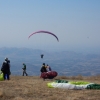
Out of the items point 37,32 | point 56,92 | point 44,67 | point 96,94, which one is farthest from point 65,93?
point 37,32

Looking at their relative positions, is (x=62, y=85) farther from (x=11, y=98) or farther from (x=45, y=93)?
(x=11, y=98)

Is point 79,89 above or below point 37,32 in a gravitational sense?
below

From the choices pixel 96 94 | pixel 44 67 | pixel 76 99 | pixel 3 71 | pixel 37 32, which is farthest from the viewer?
pixel 37 32

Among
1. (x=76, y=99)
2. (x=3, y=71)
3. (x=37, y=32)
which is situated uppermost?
(x=37, y=32)

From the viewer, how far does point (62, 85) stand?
61.5 feet

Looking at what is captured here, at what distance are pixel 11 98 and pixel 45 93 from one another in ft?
7.01

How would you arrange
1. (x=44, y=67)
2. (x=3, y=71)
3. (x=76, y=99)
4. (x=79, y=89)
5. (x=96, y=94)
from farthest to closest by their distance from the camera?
(x=44, y=67) < (x=3, y=71) < (x=79, y=89) < (x=96, y=94) < (x=76, y=99)

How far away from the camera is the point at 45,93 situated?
16781 mm

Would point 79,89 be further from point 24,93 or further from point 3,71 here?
point 3,71

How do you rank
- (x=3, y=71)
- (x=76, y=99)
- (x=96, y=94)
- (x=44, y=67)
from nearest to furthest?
1. (x=76, y=99)
2. (x=96, y=94)
3. (x=3, y=71)
4. (x=44, y=67)

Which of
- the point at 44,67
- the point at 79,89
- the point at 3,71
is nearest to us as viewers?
the point at 79,89

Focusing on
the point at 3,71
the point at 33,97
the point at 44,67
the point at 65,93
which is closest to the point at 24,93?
the point at 33,97

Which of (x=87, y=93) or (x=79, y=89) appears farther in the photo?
(x=79, y=89)

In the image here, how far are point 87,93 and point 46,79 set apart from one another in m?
11.1
